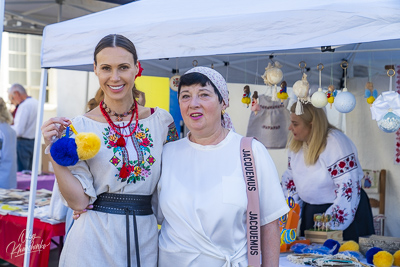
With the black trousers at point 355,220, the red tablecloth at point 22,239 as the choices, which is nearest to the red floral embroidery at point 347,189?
the black trousers at point 355,220

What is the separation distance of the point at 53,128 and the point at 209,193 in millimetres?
621

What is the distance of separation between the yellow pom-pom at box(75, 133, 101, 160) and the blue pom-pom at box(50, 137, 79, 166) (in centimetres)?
2

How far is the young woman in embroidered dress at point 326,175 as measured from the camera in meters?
3.51

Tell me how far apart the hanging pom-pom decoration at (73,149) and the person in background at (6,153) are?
13.0ft

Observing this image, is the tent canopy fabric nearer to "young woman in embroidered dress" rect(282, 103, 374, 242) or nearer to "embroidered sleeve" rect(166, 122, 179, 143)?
"embroidered sleeve" rect(166, 122, 179, 143)

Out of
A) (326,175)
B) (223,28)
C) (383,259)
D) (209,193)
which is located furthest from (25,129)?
(209,193)

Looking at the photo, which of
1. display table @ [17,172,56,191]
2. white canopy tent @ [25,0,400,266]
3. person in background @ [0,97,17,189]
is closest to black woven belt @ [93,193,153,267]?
white canopy tent @ [25,0,400,266]

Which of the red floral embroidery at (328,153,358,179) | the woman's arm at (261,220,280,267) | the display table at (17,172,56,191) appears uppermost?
the red floral embroidery at (328,153,358,179)

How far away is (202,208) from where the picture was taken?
183cm

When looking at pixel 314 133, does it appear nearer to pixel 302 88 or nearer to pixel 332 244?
pixel 302 88

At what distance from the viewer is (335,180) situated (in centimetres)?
355

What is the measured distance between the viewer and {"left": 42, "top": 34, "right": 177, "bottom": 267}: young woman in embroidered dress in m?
1.91

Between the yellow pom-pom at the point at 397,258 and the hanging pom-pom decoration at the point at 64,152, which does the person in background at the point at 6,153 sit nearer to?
the hanging pom-pom decoration at the point at 64,152

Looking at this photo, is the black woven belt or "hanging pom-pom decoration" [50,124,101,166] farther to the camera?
the black woven belt
